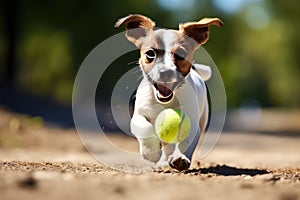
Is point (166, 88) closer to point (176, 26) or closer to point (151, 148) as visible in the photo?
point (151, 148)

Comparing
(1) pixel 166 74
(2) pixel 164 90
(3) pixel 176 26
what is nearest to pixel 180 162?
(2) pixel 164 90

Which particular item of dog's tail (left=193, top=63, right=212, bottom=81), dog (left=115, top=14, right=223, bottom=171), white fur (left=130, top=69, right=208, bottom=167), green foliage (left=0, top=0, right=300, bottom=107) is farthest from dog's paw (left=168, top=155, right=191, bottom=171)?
green foliage (left=0, top=0, right=300, bottom=107)

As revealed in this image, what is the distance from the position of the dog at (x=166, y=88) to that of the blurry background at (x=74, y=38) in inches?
480

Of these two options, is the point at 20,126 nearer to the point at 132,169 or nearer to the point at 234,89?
the point at 132,169

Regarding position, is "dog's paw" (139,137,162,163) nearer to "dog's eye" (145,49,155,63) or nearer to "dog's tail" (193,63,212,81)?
"dog's eye" (145,49,155,63)

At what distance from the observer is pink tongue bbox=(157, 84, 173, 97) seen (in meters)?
5.66

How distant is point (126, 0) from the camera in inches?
1075

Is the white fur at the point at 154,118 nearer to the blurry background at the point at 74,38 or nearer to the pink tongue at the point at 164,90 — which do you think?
the pink tongue at the point at 164,90

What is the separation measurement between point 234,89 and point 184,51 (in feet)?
120

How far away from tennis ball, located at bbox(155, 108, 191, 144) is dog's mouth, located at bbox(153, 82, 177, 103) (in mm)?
120

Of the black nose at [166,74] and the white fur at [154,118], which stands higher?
the black nose at [166,74]

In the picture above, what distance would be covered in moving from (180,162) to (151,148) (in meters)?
0.46

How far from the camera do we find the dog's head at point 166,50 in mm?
5605

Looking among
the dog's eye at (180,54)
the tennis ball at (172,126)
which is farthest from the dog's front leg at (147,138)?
the dog's eye at (180,54)
